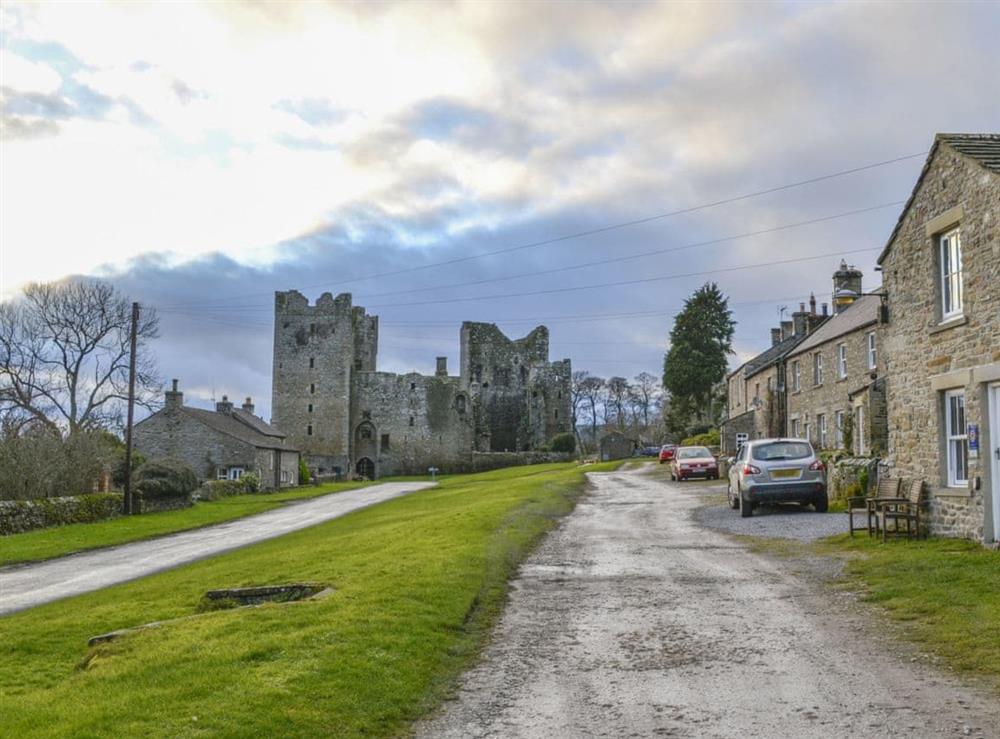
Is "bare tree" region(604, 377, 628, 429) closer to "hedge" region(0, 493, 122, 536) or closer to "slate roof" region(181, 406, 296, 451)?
"slate roof" region(181, 406, 296, 451)

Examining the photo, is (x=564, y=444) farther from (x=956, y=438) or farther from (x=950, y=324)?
(x=950, y=324)

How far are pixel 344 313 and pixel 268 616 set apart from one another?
234ft

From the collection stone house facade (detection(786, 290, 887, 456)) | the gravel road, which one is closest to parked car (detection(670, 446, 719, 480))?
stone house facade (detection(786, 290, 887, 456))

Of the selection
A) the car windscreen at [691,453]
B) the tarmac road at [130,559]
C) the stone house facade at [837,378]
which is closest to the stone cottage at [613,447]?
the stone house facade at [837,378]

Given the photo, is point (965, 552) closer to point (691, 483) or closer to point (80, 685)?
point (80, 685)

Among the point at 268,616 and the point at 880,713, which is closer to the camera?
the point at 880,713

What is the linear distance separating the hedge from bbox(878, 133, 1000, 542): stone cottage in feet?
82.8

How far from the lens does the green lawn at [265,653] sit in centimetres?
677

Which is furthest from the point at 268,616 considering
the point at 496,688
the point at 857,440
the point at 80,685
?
the point at 857,440

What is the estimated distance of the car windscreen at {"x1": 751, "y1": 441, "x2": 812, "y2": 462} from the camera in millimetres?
21922

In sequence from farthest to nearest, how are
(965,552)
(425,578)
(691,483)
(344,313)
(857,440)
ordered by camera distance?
1. (344,313)
2. (691,483)
3. (857,440)
4. (965,552)
5. (425,578)

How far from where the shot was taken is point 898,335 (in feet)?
55.6

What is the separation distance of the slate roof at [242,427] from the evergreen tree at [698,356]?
29.1 m

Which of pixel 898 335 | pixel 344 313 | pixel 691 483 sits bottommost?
pixel 691 483
